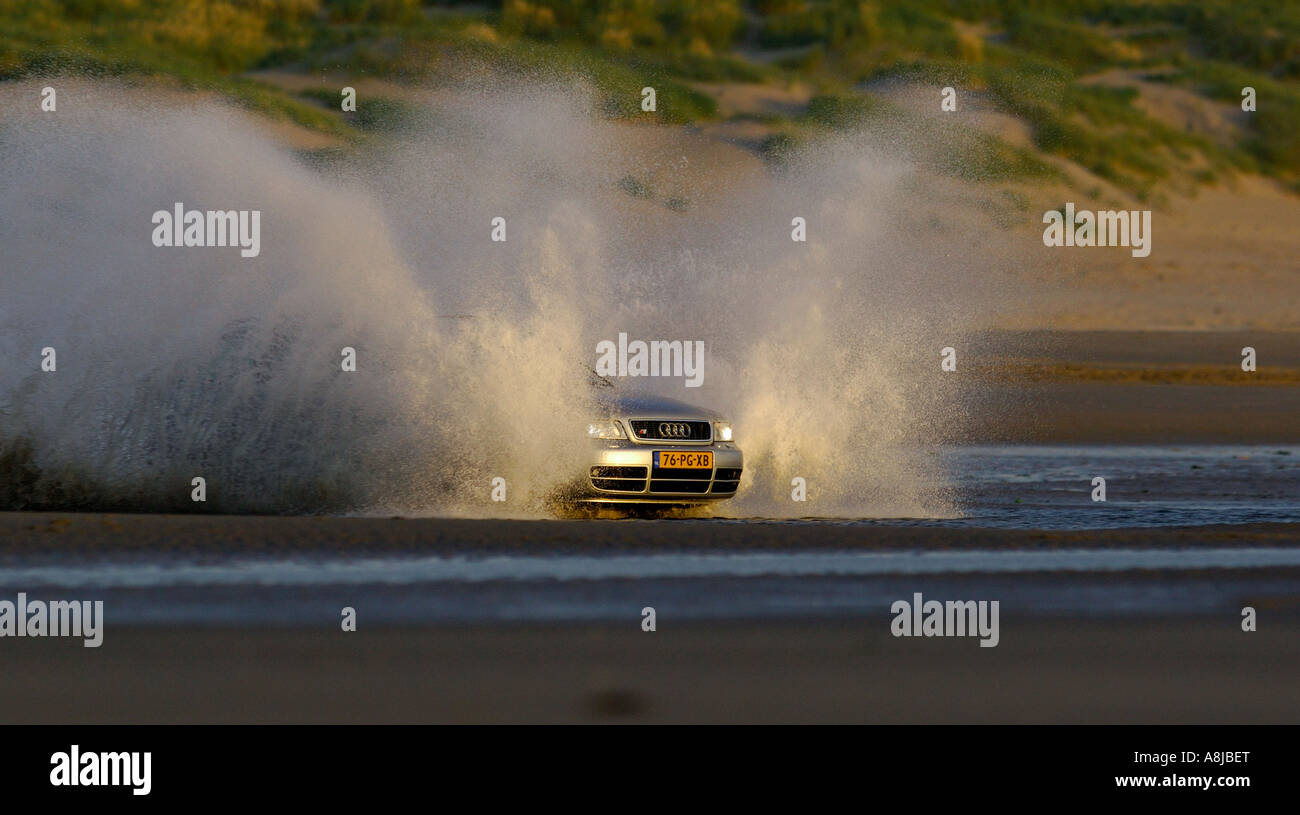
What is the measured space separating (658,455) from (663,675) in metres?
4.75

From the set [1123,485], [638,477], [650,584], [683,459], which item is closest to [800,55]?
[1123,485]

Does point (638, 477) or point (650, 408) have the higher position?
point (650, 408)

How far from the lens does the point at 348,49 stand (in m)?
53.1

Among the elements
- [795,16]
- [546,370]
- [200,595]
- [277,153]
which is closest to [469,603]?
[200,595]

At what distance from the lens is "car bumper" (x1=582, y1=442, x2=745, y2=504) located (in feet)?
40.4

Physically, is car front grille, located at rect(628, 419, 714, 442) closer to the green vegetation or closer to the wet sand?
the wet sand

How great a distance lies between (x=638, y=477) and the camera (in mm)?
12375

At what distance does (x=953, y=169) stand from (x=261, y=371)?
3316 cm

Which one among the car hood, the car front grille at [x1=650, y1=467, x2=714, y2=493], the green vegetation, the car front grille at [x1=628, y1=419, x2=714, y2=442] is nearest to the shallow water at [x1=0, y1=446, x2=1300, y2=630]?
the car front grille at [x1=650, y1=467, x2=714, y2=493]

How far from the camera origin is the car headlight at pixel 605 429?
12.4 meters

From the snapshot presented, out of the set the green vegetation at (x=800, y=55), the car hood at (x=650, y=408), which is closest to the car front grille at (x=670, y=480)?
the car hood at (x=650, y=408)

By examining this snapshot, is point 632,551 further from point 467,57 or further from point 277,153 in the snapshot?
point 467,57

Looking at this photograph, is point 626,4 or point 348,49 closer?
point 348,49

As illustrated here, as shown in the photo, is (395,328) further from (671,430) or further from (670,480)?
(670,480)
